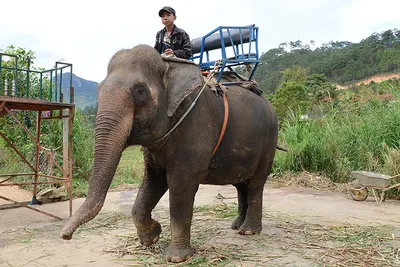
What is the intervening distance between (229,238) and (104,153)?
204 centimetres

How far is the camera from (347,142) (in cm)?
883

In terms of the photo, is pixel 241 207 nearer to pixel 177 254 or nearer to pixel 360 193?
pixel 177 254

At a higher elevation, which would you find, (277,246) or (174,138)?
(174,138)

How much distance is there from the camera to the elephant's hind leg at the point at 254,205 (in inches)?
173

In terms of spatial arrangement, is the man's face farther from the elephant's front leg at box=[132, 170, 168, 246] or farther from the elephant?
the elephant's front leg at box=[132, 170, 168, 246]

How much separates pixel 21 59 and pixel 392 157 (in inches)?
342

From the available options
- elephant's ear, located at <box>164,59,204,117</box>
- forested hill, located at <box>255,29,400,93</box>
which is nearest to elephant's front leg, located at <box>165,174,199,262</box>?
elephant's ear, located at <box>164,59,204,117</box>

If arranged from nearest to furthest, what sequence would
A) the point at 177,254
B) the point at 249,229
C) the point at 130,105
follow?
the point at 130,105
the point at 177,254
the point at 249,229

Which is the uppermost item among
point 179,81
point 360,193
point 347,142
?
point 179,81

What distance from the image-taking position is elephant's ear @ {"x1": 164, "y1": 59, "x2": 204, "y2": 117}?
334 centimetres

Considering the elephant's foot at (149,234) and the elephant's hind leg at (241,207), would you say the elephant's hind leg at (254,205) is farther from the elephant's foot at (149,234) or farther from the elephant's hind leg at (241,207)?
the elephant's foot at (149,234)

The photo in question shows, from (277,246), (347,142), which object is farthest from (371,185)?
(277,246)

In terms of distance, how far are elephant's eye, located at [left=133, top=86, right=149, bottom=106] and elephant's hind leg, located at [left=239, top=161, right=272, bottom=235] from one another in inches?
73.2

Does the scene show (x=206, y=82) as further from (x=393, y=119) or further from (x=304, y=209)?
(x=393, y=119)
